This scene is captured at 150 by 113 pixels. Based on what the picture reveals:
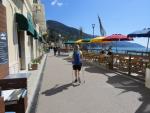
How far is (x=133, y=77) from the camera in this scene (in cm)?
1457

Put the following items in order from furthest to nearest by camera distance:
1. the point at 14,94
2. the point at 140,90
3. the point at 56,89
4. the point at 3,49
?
the point at 56,89, the point at 140,90, the point at 3,49, the point at 14,94

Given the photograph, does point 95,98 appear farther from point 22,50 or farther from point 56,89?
point 22,50

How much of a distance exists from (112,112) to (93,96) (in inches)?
90.6

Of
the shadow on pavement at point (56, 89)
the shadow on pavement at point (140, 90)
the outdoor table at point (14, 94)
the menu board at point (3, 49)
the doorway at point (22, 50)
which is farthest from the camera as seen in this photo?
the doorway at point (22, 50)

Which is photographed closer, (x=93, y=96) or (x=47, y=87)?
(x=93, y=96)

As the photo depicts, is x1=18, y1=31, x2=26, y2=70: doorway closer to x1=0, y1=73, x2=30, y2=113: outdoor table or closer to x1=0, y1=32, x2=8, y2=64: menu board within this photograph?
x1=0, y1=32, x2=8, y2=64: menu board

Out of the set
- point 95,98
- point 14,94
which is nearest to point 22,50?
point 95,98

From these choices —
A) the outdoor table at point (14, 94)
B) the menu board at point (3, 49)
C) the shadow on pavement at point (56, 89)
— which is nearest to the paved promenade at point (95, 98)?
the shadow on pavement at point (56, 89)

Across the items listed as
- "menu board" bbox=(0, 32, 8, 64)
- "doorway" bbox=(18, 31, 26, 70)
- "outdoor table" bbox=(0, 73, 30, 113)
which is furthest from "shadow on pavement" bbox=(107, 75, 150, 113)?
"doorway" bbox=(18, 31, 26, 70)

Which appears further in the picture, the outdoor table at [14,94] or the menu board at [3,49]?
the menu board at [3,49]

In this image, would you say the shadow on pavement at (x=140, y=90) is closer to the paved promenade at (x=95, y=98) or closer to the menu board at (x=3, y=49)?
the paved promenade at (x=95, y=98)

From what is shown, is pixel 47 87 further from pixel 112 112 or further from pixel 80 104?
pixel 112 112

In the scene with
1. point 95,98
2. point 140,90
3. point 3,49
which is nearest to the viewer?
point 3,49

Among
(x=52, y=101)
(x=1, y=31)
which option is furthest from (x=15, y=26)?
(x=52, y=101)
